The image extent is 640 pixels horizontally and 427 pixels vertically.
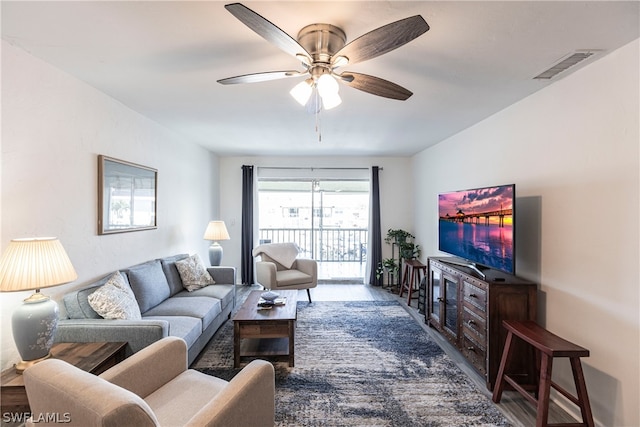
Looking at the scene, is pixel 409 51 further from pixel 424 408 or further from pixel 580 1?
pixel 424 408

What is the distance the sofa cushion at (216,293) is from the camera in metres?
3.19

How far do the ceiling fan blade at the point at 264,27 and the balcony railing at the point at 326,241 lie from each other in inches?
176

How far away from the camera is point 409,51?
1783mm

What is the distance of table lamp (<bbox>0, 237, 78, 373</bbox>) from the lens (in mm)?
1512

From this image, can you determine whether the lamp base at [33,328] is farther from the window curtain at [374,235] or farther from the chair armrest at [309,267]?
the window curtain at [374,235]

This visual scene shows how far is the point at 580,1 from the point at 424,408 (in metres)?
2.50

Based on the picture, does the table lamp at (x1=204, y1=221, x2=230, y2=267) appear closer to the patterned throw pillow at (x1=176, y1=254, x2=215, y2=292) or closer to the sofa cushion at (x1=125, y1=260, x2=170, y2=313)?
the patterned throw pillow at (x1=176, y1=254, x2=215, y2=292)

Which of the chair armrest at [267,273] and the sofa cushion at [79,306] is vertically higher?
the sofa cushion at [79,306]

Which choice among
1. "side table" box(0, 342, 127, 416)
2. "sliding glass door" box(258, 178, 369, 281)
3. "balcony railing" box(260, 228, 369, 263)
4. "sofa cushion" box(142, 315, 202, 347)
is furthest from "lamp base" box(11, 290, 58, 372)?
"balcony railing" box(260, 228, 369, 263)

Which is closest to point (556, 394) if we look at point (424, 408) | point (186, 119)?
point (424, 408)

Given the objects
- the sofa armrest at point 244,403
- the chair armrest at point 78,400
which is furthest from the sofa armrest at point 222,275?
the chair armrest at point 78,400

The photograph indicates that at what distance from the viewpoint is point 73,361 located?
171 centimetres

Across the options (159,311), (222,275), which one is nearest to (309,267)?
(222,275)

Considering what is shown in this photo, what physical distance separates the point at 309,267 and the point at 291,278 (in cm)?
37
